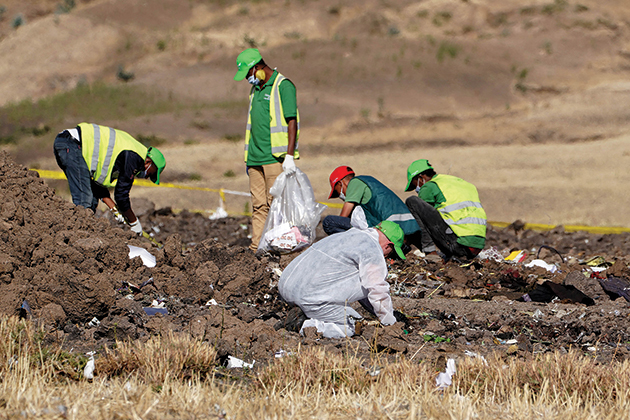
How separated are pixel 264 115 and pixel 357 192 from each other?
129 cm

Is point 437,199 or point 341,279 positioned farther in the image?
point 437,199

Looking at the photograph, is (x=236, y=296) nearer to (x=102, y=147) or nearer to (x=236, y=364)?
(x=236, y=364)

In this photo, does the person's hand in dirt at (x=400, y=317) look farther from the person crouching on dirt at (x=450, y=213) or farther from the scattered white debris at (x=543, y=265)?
the scattered white debris at (x=543, y=265)

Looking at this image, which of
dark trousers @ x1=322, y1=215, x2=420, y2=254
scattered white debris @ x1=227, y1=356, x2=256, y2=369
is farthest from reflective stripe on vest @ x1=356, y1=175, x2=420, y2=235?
scattered white debris @ x1=227, y1=356, x2=256, y2=369

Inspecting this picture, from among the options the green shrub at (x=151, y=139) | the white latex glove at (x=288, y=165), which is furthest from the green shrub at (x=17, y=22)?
the white latex glove at (x=288, y=165)

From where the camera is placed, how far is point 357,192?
688 centimetres

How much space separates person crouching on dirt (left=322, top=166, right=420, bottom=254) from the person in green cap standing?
52 cm

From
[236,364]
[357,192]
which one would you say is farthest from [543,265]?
[236,364]

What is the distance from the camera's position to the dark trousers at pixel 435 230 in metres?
7.21

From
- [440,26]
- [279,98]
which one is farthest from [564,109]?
[279,98]

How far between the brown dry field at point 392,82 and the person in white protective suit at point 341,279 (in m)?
10.3

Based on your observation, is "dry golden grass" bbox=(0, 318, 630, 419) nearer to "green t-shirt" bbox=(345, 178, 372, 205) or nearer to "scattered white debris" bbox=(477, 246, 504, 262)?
"green t-shirt" bbox=(345, 178, 372, 205)

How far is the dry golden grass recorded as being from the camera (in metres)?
3.29

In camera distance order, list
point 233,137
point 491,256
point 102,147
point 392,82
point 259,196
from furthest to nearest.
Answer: point 392,82, point 233,137, point 491,256, point 259,196, point 102,147
